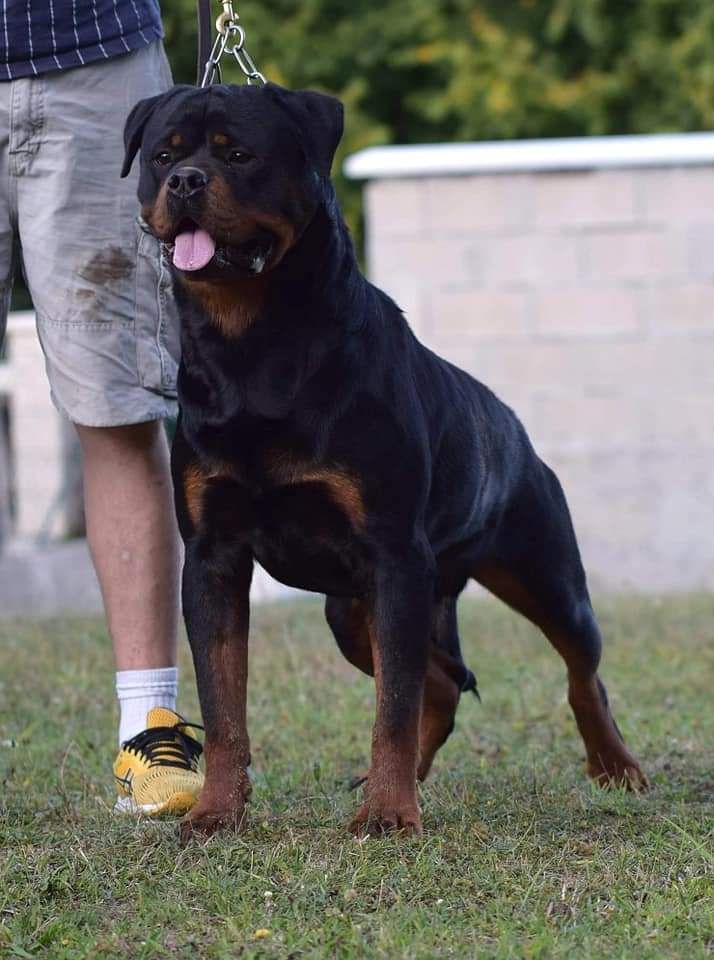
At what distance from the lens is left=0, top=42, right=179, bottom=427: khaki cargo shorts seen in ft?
13.9

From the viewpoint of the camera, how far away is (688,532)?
10.7 m

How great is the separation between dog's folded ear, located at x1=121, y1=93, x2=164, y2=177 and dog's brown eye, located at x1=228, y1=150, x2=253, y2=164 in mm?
297

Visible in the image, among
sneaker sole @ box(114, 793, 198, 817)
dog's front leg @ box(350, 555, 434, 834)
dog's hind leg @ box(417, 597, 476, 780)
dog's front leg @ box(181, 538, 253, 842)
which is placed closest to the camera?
dog's front leg @ box(350, 555, 434, 834)

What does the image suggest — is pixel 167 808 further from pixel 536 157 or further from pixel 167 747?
pixel 536 157

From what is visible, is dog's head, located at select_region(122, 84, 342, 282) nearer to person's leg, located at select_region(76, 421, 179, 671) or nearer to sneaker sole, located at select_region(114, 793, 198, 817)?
person's leg, located at select_region(76, 421, 179, 671)

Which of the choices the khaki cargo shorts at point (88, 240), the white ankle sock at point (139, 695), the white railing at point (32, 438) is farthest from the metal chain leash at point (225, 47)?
the white railing at point (32, 438)

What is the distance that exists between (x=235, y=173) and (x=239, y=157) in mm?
52

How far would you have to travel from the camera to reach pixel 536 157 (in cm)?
1062

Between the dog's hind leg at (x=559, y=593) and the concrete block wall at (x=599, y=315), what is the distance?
239 inches

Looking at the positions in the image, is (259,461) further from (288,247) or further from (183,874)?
(183,874)

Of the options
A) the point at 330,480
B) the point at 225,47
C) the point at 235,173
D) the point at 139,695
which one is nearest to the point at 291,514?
the point at 330,480

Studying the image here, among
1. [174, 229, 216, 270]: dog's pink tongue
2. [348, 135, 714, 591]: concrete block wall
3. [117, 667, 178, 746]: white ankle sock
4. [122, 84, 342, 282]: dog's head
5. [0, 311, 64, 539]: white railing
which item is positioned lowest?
[0, 311, 64, 539]: white railing

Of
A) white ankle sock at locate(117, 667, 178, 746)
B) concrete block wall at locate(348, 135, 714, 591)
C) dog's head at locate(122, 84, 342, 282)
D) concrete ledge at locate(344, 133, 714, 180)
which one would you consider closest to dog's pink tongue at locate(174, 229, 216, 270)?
dog's head at locate(122, 84, 342, 282)

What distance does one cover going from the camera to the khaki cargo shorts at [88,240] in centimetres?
425
